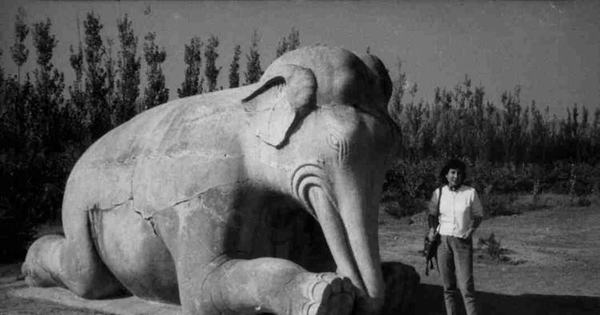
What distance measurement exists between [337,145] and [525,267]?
5194 millimetres

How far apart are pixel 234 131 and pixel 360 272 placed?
45.9 inches

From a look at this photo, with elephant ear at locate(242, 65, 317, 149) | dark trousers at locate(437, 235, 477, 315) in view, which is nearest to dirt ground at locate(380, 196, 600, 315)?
dark trousers at locate(437, 235, 477, 315)

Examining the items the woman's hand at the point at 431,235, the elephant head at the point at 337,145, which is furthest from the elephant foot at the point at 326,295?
the woman's hand at the point at 431,235

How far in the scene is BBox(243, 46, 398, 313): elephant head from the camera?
3.73 m

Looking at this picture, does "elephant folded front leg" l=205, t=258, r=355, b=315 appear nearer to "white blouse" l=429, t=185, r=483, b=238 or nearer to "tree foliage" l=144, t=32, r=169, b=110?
"white blouse" l=429, t=185, r=483, b=238

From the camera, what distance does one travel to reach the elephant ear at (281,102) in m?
3.92

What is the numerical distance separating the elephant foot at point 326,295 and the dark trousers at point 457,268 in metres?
1.63

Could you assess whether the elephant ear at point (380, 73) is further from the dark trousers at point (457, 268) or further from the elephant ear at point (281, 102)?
the dark trousers at point (457, 268)

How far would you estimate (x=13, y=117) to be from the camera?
15203 millimetres

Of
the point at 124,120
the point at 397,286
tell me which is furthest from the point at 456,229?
the point at 124,120

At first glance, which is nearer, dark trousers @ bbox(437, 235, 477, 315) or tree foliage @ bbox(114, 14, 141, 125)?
dark trousers @ bbox(437, 235, 477, 315)

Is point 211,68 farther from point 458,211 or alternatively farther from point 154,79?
point 458,211

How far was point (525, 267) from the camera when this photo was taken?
8.16 meters

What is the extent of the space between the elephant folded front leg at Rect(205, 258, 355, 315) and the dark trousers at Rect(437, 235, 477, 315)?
1627 mm
